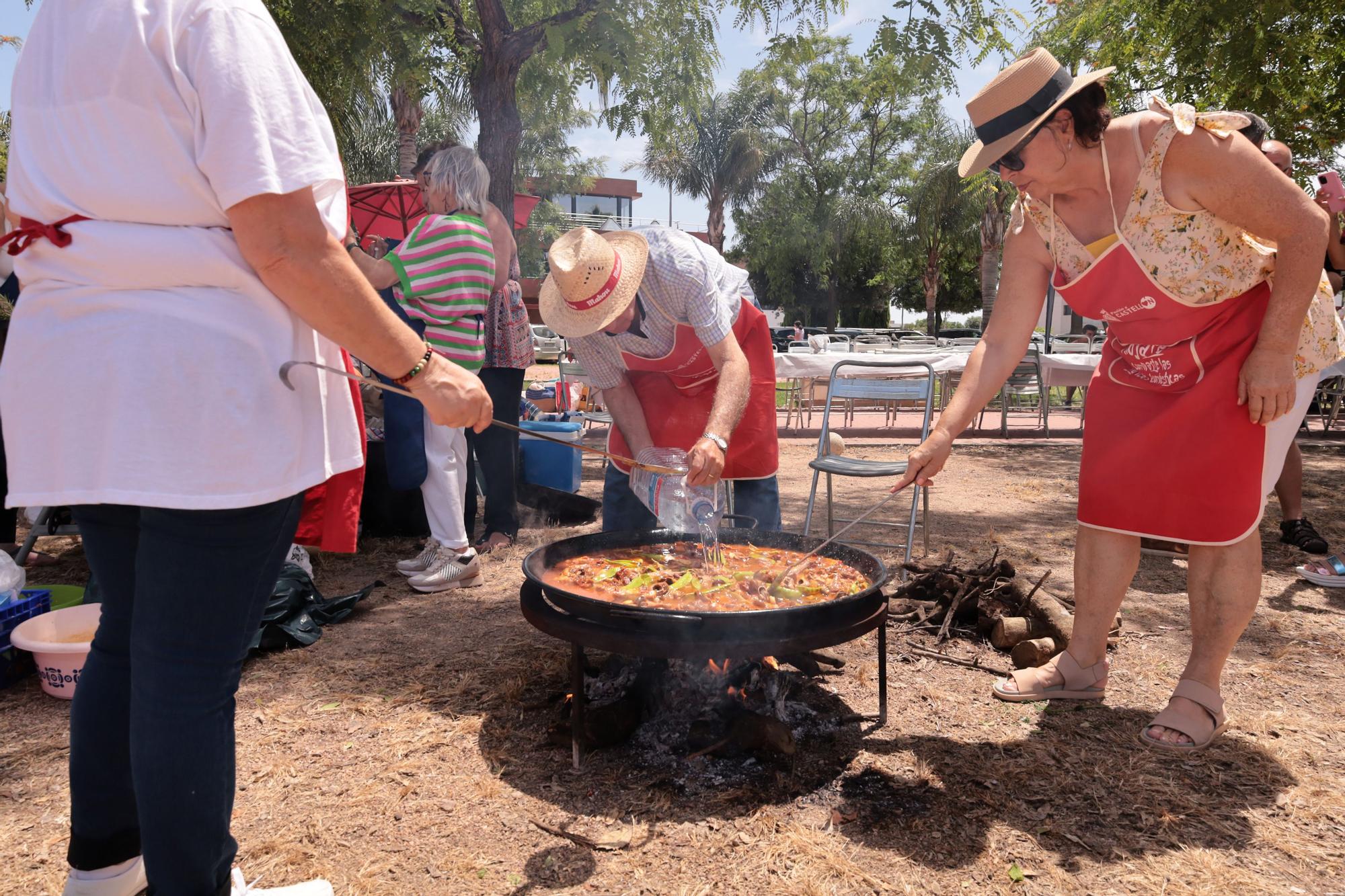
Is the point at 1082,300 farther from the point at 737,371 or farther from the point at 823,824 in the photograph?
the point at 823,824

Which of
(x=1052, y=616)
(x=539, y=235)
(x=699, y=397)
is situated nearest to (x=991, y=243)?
(x=539, y=235)

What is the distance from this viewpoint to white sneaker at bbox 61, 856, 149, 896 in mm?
1808

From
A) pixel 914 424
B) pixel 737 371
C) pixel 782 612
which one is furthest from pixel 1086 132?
pixel 914 424

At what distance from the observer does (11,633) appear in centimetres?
335

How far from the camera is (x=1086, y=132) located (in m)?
2.63

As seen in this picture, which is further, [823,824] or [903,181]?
[903,181]

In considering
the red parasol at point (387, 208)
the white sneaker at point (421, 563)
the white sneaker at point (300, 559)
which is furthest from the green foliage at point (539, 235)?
the white sneaker at point (300, 559)

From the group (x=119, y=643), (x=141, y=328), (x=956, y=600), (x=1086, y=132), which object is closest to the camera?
(x=141, y=328)

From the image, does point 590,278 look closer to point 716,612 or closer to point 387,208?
point 716,612

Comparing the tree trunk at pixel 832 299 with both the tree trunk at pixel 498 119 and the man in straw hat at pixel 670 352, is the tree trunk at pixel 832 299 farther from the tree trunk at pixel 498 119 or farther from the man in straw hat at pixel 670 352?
the man in straw hat at pixel 670 352

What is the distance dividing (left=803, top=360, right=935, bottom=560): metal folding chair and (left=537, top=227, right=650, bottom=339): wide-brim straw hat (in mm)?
2496

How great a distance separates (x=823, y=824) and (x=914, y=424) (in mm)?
11829

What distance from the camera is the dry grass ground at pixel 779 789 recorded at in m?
2.25

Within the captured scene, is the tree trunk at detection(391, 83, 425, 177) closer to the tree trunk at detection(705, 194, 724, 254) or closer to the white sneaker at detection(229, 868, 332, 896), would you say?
the tree trunk at detection(705, 194, 724, 254)
